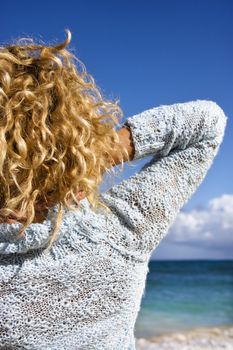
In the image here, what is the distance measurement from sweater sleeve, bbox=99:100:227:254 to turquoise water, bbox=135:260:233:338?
10516 millimetres

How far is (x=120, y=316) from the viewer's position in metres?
1.56

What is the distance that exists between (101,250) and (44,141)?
32 cm

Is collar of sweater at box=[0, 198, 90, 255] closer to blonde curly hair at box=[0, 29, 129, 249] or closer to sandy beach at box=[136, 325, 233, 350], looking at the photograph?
blonde curly hair at box=[0, 29, 129, 249]

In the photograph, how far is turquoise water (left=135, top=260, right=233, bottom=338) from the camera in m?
15.0

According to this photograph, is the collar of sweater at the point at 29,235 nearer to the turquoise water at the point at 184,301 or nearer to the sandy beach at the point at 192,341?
the sandy beach at the point at 192,341

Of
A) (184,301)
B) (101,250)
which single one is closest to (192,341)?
(184,301)

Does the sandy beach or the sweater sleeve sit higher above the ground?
the sandy beach

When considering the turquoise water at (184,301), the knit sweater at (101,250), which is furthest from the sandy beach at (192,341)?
the knit sweater at (101,250)

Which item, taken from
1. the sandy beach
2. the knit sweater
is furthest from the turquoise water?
the knit sweater

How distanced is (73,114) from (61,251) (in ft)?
1.17

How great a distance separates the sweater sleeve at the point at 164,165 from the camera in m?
1.50

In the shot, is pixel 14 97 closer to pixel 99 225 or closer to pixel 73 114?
pixel 73 114

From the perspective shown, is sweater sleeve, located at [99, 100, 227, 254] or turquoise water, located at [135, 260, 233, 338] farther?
turquoise water, located at [135, 260, 233, 338]

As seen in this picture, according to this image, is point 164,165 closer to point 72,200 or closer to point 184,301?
point 72,200
